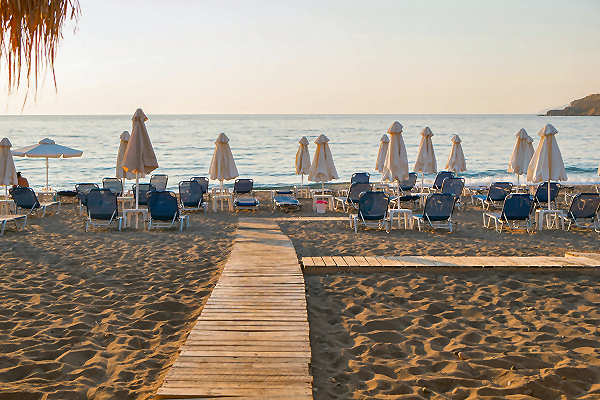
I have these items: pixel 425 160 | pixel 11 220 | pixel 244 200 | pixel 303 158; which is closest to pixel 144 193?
pixel 244 200

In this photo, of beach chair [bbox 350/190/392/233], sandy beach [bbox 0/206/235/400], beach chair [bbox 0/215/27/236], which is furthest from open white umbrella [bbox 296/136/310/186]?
beach chair [bbox 0/215/27/236]

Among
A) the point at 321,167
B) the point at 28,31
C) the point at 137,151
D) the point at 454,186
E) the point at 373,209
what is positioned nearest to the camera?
the point at 28,31

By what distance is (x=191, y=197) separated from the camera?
12.1 m

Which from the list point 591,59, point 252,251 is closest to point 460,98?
point 591,59

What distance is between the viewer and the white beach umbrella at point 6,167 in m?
11.4

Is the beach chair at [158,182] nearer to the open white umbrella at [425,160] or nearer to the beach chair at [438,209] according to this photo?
the open white umbrella at [425,160]

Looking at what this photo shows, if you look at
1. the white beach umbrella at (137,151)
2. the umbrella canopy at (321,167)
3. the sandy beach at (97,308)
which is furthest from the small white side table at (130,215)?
the umbrella canopy at (321,167)

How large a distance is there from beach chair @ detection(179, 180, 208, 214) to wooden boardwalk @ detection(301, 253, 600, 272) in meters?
6.36

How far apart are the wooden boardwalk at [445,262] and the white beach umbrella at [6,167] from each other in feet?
28.4

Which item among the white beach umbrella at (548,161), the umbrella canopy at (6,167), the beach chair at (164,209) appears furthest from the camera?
the umbrella canopy at (6,167)

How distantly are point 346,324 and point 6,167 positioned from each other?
10.3 meters

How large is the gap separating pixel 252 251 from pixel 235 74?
2073 inches

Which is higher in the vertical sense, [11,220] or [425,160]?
[425,160]

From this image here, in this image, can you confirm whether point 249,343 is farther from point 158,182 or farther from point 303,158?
point 303,158
